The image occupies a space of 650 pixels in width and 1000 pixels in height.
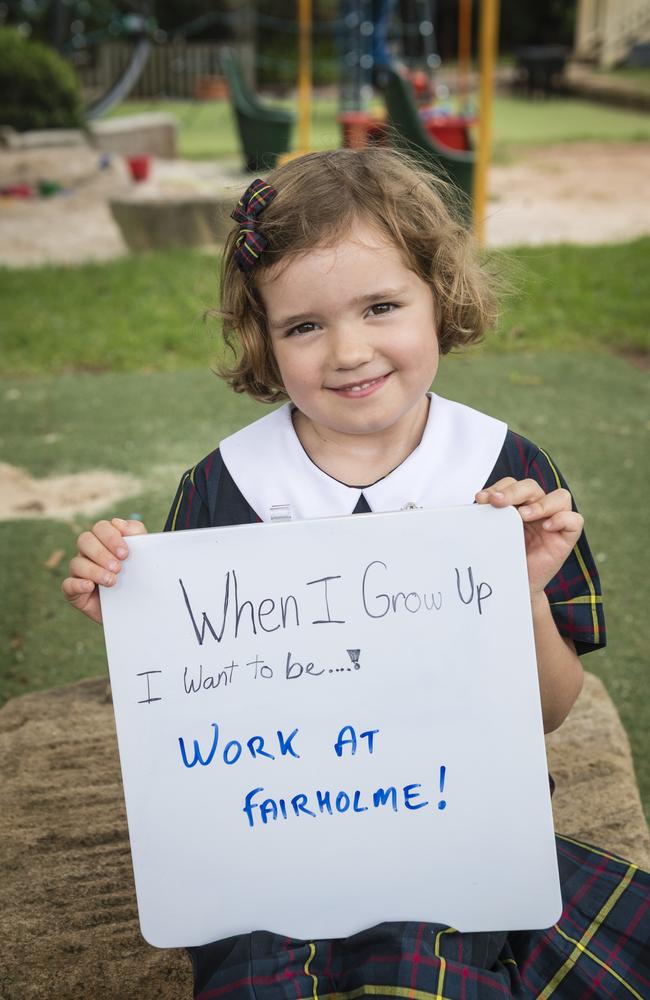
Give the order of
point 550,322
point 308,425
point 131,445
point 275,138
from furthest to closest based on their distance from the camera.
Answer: point 275,138 < point 550,322 < point 131,445 < point 308,425

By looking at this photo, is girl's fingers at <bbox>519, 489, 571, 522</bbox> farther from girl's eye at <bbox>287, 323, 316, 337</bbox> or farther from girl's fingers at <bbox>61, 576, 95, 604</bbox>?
girl's fingers at <bbox>61, 576, 95, 604</bbox>

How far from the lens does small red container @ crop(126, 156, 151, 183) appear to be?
9.64 m

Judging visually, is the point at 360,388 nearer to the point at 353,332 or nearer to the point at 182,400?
the point at 353,332

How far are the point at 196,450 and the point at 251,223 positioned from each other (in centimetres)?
250

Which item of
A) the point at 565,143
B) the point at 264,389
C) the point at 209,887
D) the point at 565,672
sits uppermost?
the point at 264,389

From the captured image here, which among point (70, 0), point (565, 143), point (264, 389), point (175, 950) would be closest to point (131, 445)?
point (264, 389)

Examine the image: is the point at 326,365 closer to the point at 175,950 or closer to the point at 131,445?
the point at 175,950

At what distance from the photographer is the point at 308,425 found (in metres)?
1.62

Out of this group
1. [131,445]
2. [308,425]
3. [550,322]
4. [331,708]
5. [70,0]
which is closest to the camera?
[331,708]

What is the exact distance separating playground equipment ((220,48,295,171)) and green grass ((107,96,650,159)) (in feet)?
3.28

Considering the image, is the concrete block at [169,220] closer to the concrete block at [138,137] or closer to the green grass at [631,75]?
the concrete block at [138,137]

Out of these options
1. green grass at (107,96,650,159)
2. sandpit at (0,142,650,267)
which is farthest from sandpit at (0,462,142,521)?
green grass at (107,96,650,159)

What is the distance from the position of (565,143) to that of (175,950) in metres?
12.6

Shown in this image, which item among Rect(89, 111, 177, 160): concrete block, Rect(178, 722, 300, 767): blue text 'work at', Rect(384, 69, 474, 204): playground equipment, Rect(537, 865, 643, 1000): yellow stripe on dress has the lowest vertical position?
Rect(89, 111, 177, 160): concrete block
